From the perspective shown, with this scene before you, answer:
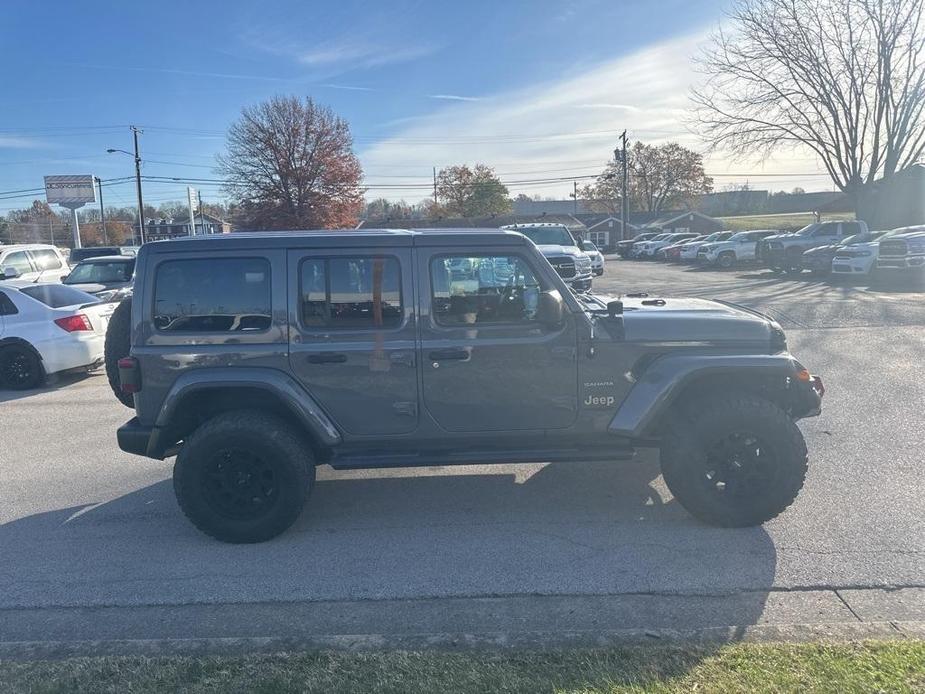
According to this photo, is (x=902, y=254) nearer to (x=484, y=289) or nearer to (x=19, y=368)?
(x=484, y=289)

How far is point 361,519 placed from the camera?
493 centimetres

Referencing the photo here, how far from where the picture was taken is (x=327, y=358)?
14.5 feet

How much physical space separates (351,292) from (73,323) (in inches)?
279

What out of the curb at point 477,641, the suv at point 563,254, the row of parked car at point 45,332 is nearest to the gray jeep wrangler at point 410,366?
the curb at point 477,641

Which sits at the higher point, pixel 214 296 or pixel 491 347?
pixel 214 296

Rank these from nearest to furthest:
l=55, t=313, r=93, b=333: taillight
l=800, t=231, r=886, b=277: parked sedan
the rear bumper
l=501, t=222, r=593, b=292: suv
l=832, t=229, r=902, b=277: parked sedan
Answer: the rear bumper < l=55, t=313, r=93, b=333: taillight < l=501, t=222, r=593, b=292: suv < l=832, t=229, r=902, b=277: parked sedan < l=800, t=231, r=886, b=277: parked sedan

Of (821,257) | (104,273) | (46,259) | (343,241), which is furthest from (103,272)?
(821,257)

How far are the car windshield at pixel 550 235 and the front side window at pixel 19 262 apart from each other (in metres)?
13.7

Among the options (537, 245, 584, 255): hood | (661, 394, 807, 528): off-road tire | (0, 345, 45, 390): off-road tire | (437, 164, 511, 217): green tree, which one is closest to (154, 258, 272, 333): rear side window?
(661, 394, 807, 528): off-road tire

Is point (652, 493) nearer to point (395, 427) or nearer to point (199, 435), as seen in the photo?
point (395, 427)

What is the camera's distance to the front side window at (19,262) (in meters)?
18.1

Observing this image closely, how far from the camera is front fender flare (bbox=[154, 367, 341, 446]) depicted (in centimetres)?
438

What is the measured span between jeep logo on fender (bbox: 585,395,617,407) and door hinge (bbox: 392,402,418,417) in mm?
1147

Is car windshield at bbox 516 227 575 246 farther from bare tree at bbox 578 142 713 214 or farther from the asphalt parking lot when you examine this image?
bare tree at bbox 578 142 713 214
